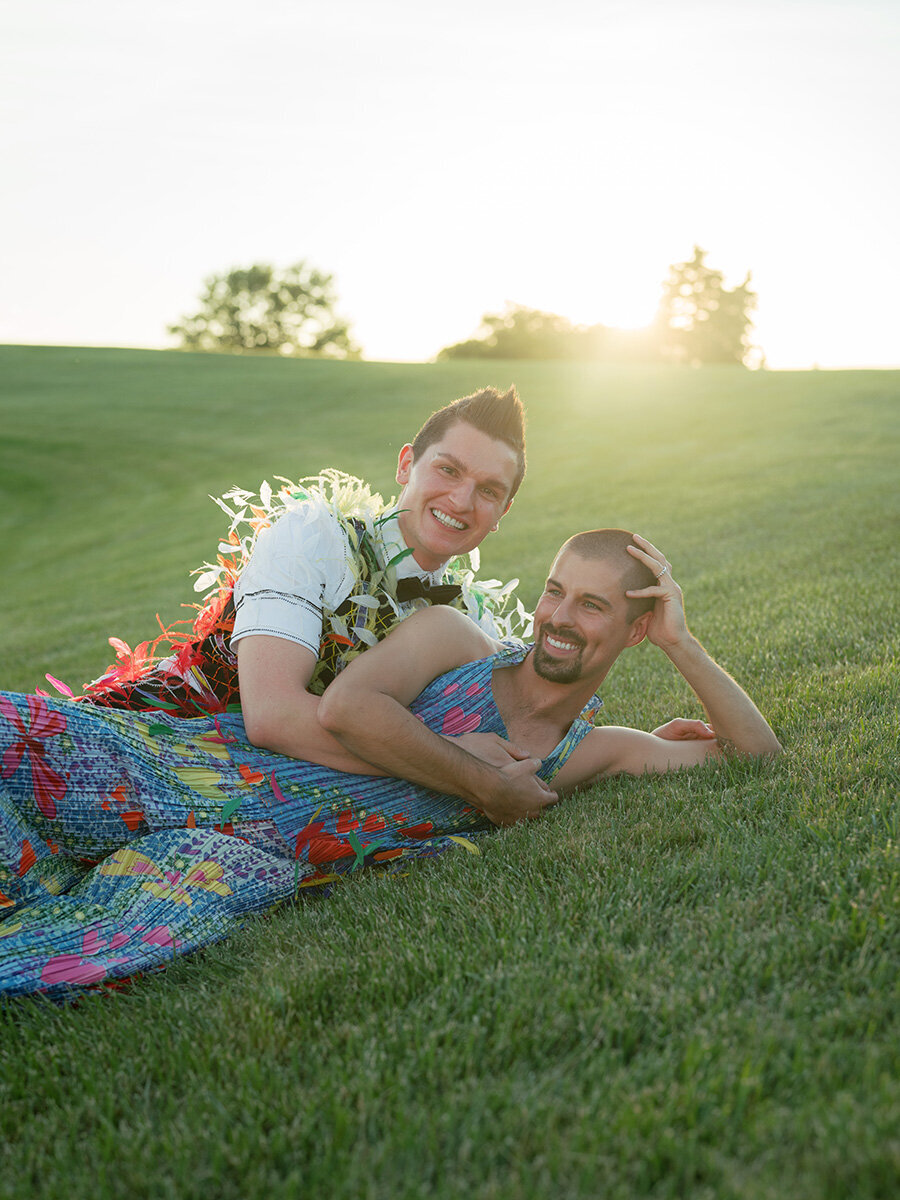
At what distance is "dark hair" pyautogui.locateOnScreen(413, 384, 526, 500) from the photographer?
3971mm

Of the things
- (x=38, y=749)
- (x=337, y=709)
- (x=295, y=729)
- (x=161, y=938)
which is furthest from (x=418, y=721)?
(x=38, y=749)

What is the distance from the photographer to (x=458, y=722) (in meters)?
3.68

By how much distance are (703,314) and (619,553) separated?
79.4 m

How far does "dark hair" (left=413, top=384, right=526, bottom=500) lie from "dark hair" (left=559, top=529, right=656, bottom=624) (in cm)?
55

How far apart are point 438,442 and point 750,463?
1429 centimetres

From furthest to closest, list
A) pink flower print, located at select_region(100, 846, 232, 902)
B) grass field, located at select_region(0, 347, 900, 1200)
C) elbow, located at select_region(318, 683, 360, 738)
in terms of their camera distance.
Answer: elbow, located at select_region(318, 683, 360, 738)
pink flower print, located at select_region(100, 846, 232, 902)
grass field, located at select_region(0, 347, 900, 1200)

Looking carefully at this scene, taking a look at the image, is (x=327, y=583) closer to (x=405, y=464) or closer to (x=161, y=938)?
(x=405, y=464)

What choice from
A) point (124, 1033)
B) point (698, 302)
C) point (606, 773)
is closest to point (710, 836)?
point (606, 773)

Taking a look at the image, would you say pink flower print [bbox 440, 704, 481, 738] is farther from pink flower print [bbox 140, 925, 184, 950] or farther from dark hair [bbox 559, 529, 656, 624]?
pink flower print [bbox 140, 925, 184, 950]

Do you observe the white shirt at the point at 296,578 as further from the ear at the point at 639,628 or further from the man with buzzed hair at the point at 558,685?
the ear at the point at 639,628

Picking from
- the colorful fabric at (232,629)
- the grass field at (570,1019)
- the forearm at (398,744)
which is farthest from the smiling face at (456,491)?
the grass field at (570,1019)

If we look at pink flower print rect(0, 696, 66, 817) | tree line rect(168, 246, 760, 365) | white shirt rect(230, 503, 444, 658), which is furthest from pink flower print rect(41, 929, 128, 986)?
tree line rect(168, 246, 760, 365)

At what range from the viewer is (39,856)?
3111 mm

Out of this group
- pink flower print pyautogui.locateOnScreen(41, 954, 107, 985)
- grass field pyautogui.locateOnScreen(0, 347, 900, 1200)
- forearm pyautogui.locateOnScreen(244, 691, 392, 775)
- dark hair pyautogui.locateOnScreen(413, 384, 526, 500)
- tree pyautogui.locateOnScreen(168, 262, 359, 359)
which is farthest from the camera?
tree pyautogui.locateOnScreen(168, 262, 359, 359)
